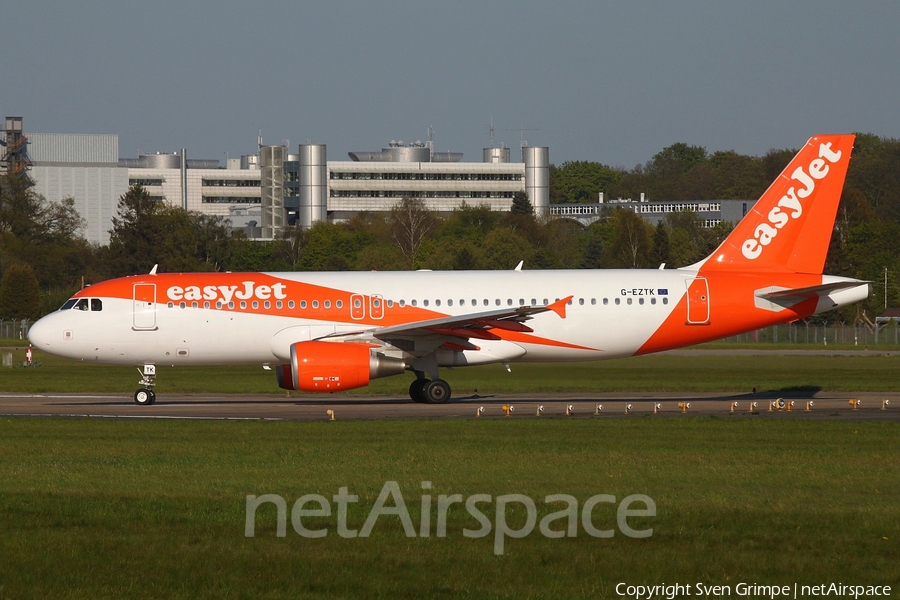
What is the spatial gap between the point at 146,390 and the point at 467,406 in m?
7.84

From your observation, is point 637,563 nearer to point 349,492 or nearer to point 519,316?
point 349,492

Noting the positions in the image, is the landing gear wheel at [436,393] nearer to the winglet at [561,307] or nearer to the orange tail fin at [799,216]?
the winglet at [561,307]

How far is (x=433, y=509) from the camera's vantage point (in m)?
12.6

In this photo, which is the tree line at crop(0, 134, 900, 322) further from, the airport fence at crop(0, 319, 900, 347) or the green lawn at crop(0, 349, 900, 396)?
the green lawn at crop(0, 349, 900, 396)

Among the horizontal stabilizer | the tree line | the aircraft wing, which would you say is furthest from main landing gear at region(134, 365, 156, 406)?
the tree line

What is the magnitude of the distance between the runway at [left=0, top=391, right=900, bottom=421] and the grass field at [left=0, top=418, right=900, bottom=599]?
12.0 feet

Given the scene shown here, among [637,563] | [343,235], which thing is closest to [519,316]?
[637,563]

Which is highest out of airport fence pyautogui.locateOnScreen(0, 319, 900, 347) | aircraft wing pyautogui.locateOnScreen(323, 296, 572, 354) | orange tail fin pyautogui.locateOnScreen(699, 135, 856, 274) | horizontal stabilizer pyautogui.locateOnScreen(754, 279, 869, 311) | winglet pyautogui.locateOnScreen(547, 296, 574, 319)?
orange tail fin pyautogui.locateOnScreen(699, 135, 856, 274)

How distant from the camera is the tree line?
295 ft

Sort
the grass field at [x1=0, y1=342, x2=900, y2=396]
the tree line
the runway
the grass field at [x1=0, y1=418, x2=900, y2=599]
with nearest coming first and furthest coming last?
the grass field at [x1=0, y1=418, x2=900, y2=599] → the runway → the grass field at [x1=0, y1=342, x2=900, y2=396] → the tree line

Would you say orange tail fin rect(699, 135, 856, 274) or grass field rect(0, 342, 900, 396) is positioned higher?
orange tail fin rect(699, 135, 856, 274)

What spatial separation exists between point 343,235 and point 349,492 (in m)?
99.3

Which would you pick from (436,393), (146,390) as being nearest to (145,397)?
(146,390)

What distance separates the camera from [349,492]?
13.7 meters
